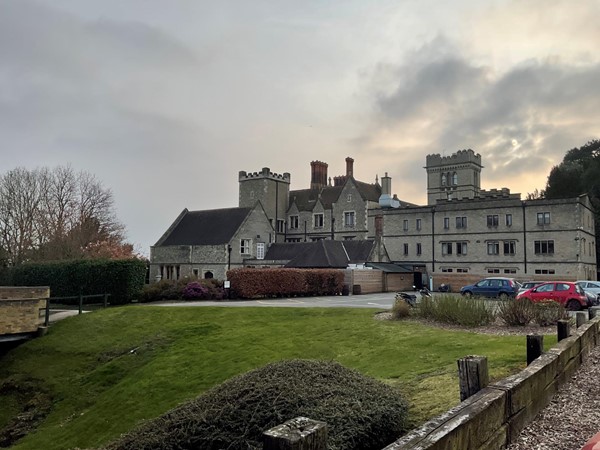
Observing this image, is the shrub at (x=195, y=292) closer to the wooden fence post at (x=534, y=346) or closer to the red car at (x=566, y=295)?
the red car at (x=566, y=295)

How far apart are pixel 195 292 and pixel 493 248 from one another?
3192 centimetres

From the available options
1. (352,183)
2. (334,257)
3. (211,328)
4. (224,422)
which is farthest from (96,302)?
(352,183)

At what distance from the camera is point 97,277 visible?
33.8 metres

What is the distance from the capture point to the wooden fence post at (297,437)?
9.50ft

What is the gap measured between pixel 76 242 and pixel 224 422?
1759 inches

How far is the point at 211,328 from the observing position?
67.6 ft

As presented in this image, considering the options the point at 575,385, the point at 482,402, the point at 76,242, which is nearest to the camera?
the point at 482,402

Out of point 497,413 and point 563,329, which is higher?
point 563,329

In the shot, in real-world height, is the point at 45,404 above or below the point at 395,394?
below

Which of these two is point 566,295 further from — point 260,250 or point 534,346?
point 260,250

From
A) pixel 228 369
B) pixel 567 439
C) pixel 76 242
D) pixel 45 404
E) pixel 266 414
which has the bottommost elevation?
pixel 45 404

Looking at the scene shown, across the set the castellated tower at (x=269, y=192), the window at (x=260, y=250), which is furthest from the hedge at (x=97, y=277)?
the castellated tower at (x=269, y=192)

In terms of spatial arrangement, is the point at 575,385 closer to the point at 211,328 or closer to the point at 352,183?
the point at 211,328

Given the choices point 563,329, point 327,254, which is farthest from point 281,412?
point 327,254
